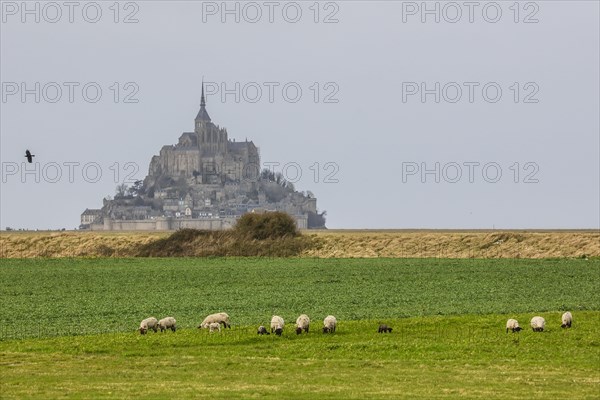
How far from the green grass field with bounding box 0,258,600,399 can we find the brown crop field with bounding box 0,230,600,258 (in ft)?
125

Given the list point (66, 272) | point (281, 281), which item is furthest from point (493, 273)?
point (66, 272)

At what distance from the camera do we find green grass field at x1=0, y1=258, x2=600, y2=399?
85.7ft

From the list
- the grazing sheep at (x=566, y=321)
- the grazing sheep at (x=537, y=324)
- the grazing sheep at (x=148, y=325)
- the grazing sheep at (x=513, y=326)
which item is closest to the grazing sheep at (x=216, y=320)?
the grazing sheep at (x=148, y=325)

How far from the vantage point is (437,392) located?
25.2 m

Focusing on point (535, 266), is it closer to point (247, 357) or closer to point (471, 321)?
point (471, 321)

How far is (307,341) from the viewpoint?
3459 cm

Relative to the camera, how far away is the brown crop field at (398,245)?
341ft

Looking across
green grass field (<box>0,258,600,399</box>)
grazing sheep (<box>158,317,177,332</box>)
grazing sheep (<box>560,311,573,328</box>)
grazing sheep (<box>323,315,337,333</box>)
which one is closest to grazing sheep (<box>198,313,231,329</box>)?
green grass field (<box>0,258,600,399</box>)

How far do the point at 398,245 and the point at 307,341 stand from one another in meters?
80.0

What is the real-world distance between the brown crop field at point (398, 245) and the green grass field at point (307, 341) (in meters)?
38.1

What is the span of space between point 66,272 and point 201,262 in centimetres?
1490

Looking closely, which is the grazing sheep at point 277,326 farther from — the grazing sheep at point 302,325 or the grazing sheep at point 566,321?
the grazing sheep at point 566,321

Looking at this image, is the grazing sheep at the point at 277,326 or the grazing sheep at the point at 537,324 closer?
the grazing sheep at the point at 277,326

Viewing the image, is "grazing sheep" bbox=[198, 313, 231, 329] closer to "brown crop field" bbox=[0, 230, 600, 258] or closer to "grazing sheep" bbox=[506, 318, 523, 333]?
"grazing sheep" bbox=[506, 318, 523, 333]
